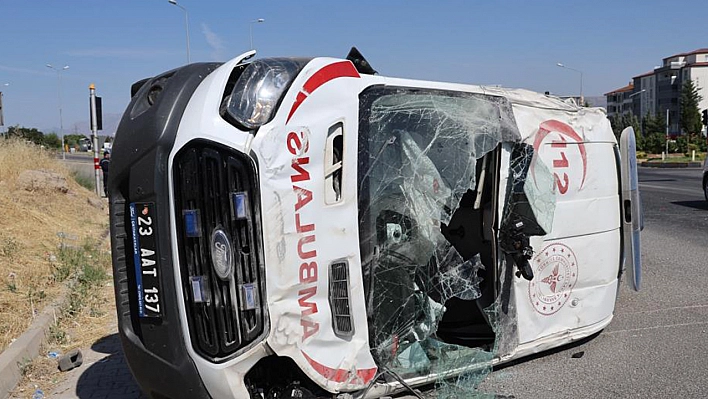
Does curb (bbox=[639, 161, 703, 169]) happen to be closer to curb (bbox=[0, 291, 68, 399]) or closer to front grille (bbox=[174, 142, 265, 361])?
curb (bbox=[0, 291, 68, 399])

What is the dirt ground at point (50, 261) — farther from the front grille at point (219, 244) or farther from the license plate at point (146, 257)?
the front grille at point (219, 244)

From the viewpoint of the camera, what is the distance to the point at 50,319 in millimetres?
5828

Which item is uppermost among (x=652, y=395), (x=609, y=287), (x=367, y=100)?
(x=367, y=100)

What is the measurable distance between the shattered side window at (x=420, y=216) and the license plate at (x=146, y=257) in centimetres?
105

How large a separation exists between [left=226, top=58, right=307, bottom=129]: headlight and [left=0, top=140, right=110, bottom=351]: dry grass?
3.12 m

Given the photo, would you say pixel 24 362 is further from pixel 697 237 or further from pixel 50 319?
pixel 697 237

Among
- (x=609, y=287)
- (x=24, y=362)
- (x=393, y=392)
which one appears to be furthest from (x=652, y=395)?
(x=24, y=362)

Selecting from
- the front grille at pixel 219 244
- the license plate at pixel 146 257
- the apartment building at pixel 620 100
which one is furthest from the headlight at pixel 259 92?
the apartment building at pixel 620 100

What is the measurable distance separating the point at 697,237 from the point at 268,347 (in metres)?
8.94

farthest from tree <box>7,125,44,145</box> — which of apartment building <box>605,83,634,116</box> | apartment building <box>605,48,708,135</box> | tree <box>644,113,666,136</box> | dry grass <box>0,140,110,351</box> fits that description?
apartment building <box>605,83,634,116</box>

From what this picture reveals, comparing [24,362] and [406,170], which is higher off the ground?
[406,170]

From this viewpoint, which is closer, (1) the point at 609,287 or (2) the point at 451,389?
(2) the point at 451,389

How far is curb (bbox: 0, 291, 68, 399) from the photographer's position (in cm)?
449

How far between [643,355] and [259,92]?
3.43 metres
